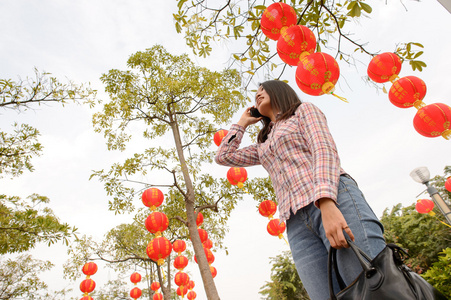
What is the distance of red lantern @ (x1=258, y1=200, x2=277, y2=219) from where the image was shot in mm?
5550

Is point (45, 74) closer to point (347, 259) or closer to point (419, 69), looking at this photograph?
point (347, 259)

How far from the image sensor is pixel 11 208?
3844mm

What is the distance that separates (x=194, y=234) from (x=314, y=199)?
15.8ft

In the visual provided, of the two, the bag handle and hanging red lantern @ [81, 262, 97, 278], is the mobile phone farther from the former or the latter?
hanging red lantern @ [81, 262, 97, 278]

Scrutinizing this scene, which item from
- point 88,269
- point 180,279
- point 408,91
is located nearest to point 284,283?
point 180,279

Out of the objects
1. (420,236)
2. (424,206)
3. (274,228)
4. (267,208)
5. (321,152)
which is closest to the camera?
(321,152)

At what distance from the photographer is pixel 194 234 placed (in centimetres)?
542

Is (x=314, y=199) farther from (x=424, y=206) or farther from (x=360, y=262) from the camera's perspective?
(x=424, y=206)

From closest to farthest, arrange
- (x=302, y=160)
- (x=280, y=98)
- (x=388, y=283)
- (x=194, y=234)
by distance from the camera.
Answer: (x=388, y=283) → (x=302, y=160) → (x=280, y=98) → (x=194, y=234)

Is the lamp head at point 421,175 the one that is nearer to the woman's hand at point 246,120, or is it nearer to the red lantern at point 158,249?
the red lantern at point 158,249

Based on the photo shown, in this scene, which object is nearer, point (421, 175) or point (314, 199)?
point (314, 199)

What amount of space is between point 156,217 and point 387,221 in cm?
1171

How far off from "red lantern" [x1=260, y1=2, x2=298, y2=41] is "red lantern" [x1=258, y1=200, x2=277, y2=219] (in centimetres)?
386

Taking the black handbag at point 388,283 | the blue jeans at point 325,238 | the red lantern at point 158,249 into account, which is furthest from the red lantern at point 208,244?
the black handbag at point 388,283
